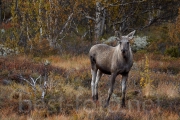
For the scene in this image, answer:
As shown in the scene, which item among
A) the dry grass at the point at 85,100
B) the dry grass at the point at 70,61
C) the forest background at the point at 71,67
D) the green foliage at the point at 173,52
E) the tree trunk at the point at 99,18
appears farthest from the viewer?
the tree trunk at the point at 99,18

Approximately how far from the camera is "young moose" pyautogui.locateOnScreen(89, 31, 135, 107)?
9.65m

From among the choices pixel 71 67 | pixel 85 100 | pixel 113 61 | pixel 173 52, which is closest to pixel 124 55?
pixel 113 61

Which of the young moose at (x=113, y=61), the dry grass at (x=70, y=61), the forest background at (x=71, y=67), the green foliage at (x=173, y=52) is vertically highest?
the young moose at (x=113, y=61)

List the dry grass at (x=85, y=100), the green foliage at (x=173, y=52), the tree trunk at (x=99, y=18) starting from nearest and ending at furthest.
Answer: the dry grass at (x=85, y=100) → the green foliage at (x=173, y=52) → the tree trunk at (x=99, y=18)

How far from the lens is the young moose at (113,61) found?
9.65m

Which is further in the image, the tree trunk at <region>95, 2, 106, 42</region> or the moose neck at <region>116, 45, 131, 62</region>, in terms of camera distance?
the tree trunk at <region>95, 2, 106, 42</region>

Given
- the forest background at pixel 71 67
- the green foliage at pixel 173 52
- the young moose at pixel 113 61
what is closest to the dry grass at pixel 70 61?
the forest background at pixel 71 67

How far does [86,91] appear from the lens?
1197cm

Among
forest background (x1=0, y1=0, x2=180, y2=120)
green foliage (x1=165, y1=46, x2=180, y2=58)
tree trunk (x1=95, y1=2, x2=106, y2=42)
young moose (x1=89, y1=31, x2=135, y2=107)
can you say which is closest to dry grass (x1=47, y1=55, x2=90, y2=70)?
forest background (x1=0, y1=0, x2=180, y2=120)

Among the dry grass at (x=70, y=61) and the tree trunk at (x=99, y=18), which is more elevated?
the tree trunk at (x=99, y=18)

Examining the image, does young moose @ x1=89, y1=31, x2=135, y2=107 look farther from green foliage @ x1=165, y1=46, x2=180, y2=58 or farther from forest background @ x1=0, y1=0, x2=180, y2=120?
green foliage @ x1=165, y1=46, x2=180, y2=58

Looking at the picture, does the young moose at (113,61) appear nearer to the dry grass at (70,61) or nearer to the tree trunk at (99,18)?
the dry grass at (70,61)

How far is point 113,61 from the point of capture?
33.2 feet

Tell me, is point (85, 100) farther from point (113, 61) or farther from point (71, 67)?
point (71, 67)
